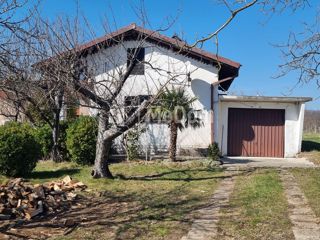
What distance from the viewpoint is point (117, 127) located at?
11.5 meters

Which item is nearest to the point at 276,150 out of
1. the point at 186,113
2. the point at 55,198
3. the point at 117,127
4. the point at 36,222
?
the point at 186,113

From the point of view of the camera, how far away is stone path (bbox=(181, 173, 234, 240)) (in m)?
6.69

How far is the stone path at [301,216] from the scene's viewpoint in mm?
6573

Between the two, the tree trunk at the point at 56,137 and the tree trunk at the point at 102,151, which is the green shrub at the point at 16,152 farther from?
the tree trunk at the point at 56,137

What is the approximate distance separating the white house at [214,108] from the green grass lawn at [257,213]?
6708 millimetres

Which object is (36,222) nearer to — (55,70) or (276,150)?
(55,70)

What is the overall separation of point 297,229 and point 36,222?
4515mm

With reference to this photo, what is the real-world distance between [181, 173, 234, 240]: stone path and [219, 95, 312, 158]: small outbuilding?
327 inches

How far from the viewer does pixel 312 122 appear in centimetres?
5609

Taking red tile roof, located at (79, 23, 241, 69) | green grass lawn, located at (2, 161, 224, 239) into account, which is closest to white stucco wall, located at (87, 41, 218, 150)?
red tile roof, located at (79, 23, 241, 69)

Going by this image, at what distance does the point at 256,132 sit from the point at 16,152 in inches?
428

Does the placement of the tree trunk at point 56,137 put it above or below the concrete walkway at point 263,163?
above

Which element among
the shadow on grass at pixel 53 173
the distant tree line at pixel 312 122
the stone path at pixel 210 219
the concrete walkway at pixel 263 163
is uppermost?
the distant tree line at pixel 312 122

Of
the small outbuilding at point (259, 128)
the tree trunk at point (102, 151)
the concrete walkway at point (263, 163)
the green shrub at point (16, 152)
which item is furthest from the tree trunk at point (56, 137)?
the small outbuilding at point (259, 128)
